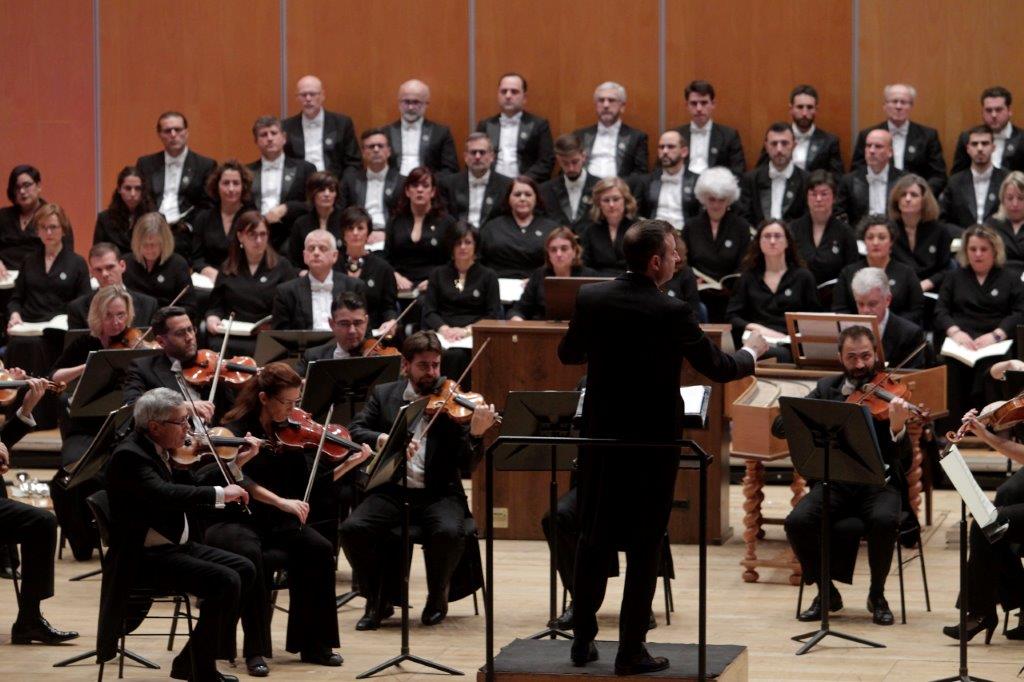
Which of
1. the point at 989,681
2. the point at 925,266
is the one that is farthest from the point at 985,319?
the point at 989,681

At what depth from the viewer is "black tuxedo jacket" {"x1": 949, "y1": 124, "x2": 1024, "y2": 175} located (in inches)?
368

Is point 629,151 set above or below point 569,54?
below

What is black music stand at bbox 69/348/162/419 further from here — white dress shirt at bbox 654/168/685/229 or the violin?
white dress shirt at bbox 654/168/685/229

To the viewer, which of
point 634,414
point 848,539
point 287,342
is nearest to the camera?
point 634,414

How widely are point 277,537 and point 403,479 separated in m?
0.50

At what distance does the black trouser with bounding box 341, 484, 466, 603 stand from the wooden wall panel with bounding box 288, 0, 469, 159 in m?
5.15

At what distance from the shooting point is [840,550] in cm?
605

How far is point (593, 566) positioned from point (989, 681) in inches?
58.4

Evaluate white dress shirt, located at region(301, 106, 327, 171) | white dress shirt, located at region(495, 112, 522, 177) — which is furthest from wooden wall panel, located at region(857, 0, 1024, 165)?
white dress shirt, located at region(301, 106, 327, 171)

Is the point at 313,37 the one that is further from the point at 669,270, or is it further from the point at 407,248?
the point at 669,270

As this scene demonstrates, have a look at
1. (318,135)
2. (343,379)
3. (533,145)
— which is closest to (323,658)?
(343,379)

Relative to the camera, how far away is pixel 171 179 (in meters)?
9.95

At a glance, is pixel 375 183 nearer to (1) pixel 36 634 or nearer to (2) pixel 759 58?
(2) pixel 759 58

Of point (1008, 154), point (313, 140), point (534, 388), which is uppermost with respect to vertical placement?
point (313, 140)
